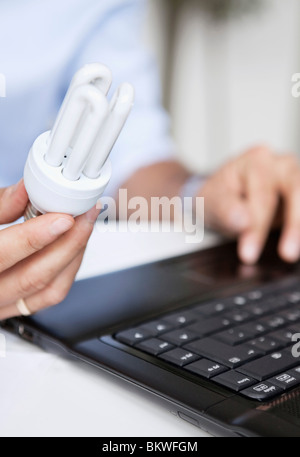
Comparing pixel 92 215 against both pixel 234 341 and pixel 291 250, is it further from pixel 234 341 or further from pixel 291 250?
pixel 291 250

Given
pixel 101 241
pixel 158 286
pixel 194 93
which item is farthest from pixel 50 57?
pixel 194 93

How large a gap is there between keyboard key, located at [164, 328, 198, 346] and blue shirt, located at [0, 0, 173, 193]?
334mm

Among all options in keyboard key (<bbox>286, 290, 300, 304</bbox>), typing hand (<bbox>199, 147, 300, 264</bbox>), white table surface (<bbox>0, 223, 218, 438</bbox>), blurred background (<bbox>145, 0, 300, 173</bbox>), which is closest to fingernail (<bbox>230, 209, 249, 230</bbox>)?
typing hand (<bbox>199, 147, 300, 264</bbox>)

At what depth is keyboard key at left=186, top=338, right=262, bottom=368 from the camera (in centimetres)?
24

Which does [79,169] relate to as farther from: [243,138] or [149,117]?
[243,138]

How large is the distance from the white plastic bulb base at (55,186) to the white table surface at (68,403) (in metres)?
0.07

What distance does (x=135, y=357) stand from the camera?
0.25 metres

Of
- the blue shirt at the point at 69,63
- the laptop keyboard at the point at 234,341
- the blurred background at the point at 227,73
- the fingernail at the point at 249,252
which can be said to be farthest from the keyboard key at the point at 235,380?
the blurred background at the point at 227,73

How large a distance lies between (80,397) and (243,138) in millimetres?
1499

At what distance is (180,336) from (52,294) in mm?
60

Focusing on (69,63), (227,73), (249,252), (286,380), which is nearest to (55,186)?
(286,380)

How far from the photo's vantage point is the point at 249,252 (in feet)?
1.45

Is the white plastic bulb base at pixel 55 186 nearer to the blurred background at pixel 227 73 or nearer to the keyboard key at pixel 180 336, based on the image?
the keyboard key at pixel 180 336

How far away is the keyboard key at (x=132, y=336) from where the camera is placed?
10.3 inches
